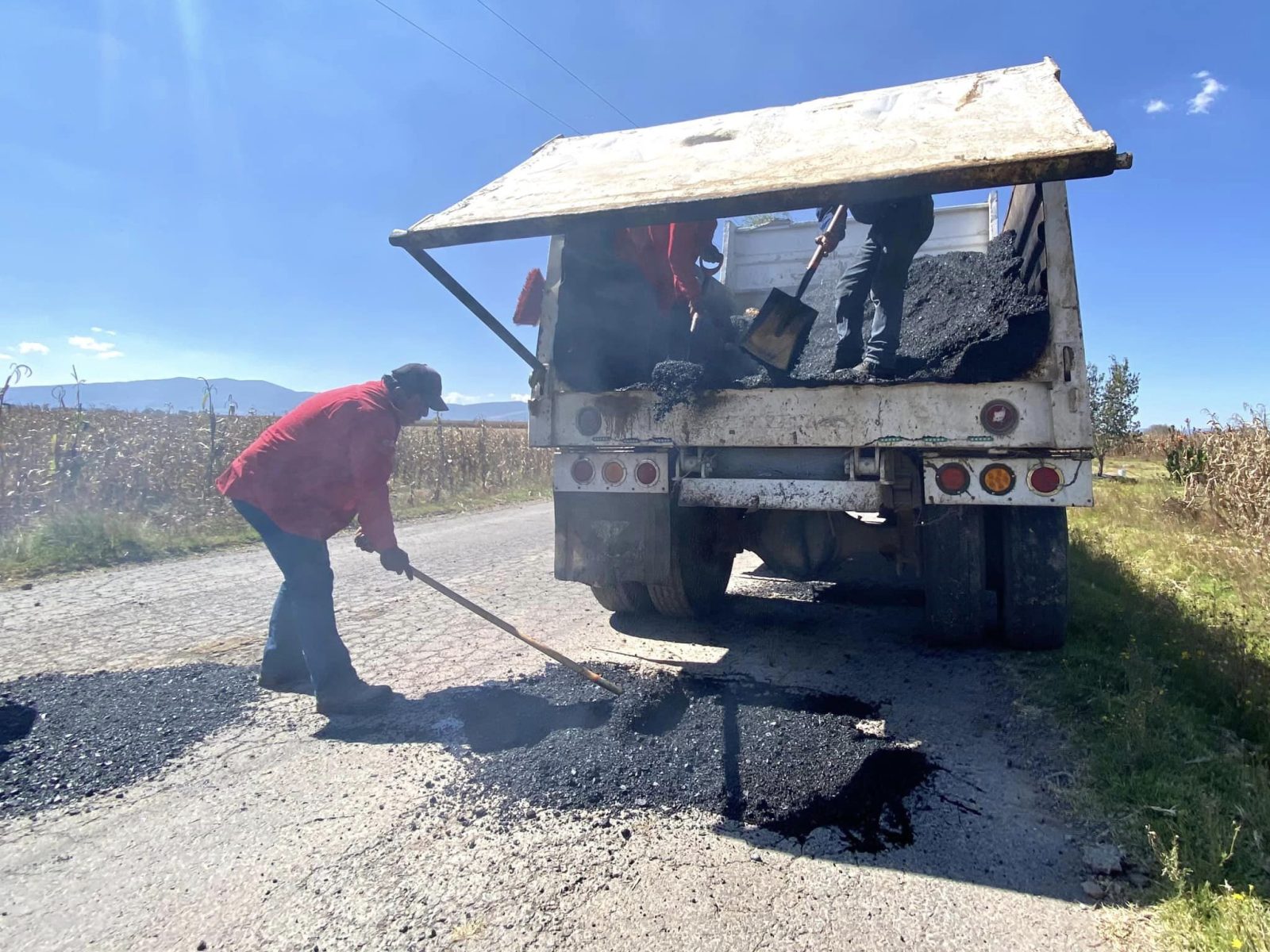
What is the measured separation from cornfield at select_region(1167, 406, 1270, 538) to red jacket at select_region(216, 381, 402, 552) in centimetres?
764

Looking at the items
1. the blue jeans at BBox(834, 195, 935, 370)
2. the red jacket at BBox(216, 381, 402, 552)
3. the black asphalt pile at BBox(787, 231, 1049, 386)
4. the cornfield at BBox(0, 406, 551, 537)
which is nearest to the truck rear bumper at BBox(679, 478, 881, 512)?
the black asphalt pile at BBox(787, 231, 1049, 386)

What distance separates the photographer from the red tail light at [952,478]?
3148mm

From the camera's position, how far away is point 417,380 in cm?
332

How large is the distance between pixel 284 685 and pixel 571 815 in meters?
1.92

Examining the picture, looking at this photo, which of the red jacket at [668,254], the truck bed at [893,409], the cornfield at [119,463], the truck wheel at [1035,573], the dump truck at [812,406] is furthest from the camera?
the cornfield at [119,463]

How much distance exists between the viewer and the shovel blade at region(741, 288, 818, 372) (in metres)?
3.69

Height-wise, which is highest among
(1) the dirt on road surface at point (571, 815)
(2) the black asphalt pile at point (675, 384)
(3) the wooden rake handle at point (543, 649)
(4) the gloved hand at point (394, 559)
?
(2) the black asphalt pile at point (675, 384)

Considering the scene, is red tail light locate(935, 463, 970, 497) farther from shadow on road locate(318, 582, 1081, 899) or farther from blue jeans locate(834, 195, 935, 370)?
shadow on road locate(318, 582, 1081, 899)

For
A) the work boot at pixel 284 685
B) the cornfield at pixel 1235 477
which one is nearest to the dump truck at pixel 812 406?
the work boot at pixel 284 685

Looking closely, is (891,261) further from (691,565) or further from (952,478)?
(691,565)

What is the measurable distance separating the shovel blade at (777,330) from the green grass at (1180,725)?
196cm

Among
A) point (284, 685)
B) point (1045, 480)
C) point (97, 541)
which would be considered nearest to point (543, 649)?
point (284, 685)

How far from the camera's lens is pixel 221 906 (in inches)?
73.7

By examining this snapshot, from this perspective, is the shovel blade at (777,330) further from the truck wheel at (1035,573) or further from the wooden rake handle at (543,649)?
the wooden rake handle at (543,649)
